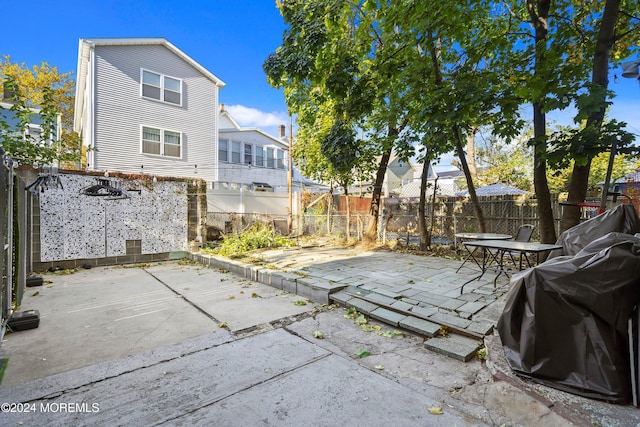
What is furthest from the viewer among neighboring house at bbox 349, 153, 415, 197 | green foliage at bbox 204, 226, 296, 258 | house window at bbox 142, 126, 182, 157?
neighboring house at bbox 349, 153, 415, 197

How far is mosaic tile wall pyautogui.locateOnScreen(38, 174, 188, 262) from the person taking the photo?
6531 millimetres

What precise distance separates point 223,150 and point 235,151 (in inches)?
29.4

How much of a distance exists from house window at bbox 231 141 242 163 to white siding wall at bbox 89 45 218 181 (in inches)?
100

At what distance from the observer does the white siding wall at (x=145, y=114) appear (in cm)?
1170

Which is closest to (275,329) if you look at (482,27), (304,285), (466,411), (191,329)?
(191,329)

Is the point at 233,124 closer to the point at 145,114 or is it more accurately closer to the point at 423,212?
the point at 145,114

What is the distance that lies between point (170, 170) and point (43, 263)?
7.62m

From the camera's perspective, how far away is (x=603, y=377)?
1.89 m

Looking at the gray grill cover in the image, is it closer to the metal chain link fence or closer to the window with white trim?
the metal chain link fence

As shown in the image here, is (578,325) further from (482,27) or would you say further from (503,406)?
(482,27)

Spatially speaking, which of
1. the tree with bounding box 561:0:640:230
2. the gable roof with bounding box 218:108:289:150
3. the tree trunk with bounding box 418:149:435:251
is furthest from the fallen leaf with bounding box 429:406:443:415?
the gable roof with bounding box 218:108:289:150

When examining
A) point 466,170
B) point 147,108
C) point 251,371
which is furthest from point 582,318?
point 147,108

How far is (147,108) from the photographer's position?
1283 cm

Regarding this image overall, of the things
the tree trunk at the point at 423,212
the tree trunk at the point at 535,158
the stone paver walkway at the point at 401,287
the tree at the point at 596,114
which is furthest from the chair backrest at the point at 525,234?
the tree trunk at the point at 423,212
